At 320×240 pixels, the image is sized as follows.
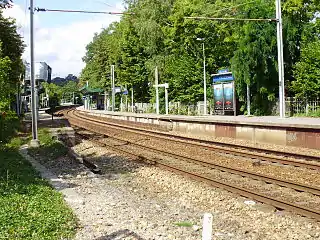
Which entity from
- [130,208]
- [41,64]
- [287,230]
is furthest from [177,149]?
[41,64]

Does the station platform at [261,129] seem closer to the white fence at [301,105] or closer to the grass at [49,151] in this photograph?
the white fence at [301,105]

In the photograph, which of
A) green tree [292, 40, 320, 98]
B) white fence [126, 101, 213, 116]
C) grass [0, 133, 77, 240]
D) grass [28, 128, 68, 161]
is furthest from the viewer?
white fence [126, 101, 213, 116]

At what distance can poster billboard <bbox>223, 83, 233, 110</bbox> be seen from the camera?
3312 cm

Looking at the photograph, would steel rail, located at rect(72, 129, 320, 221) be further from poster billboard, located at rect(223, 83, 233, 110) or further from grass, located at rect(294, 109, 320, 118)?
poster billboard, located at rect(223, 83, 233, 110)

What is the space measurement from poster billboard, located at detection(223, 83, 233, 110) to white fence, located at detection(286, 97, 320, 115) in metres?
4.21

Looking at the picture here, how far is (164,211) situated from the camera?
8445mm

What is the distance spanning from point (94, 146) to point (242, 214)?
1288 centimetres

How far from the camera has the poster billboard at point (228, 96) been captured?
109 ft

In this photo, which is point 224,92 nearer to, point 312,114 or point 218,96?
point 218,96

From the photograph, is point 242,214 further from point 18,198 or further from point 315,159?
point 315,159

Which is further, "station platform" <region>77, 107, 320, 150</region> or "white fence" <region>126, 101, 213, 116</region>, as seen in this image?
"white fence" <region>126, 101, 213, 116</region>

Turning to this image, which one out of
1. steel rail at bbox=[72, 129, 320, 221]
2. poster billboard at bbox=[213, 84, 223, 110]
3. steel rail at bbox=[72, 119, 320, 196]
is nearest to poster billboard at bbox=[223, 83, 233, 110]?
poster billboard at bbox=[213, 84, 223, 110]

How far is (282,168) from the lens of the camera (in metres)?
12.6

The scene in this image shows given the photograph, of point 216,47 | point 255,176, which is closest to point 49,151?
point 255,176
